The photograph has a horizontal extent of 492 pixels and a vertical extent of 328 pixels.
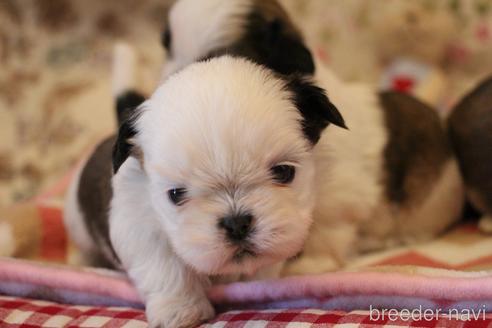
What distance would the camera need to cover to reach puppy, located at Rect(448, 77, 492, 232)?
2.05 m

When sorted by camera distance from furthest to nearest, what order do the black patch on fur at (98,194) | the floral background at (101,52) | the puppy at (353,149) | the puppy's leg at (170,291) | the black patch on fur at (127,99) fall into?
1. the floral background at (101,52)
2. the black patch on fur at (127,99)
3. the puppy at (353,149)
4. the black patch on fur at (98,194)
5. the puppy's leg at (170,291)

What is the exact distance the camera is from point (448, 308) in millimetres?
1355

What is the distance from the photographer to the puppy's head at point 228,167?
125cm

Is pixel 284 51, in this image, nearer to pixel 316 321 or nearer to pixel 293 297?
pixel 293 297

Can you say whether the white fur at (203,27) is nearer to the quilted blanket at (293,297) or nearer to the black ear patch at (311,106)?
the black ear patch at (311,106)

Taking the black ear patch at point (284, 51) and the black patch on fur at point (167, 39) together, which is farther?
the black patch on fur at point (167, 39)

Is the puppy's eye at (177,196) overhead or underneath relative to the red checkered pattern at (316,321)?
overhead

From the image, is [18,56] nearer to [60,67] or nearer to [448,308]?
[60,67]

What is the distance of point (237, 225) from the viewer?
1.25 m

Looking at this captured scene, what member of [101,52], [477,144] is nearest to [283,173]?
[477,144]

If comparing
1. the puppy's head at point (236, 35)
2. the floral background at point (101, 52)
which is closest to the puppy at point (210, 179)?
the puppy's head at point (236, 35)

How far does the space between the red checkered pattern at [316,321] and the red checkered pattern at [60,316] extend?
0.65ft

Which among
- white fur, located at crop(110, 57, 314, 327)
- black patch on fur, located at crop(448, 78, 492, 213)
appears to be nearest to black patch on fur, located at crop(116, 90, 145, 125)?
white fur, located at crop(110, 57, 314, 327)

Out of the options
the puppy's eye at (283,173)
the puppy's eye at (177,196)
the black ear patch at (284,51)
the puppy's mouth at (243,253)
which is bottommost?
the puppy's mouth at (243,253)
